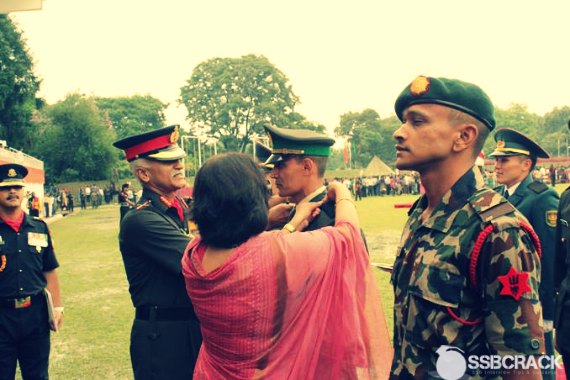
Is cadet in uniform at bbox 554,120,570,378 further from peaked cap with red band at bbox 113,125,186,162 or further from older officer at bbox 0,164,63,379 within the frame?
older officer at bbox 0,164,63,379

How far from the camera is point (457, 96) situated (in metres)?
2.13

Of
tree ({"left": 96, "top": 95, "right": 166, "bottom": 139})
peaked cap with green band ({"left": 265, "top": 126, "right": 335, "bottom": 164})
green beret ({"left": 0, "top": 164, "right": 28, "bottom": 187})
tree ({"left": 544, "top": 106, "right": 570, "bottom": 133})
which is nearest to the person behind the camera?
peaked cap with green band ({"left": 265, "top": 126, "right": 335, "bottom": 164})

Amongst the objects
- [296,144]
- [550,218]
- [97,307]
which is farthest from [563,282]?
[97,307]

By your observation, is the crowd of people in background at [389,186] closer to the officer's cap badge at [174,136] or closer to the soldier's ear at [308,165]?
the officer's cap badge at [174,136]

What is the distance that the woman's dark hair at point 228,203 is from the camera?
2.15 m

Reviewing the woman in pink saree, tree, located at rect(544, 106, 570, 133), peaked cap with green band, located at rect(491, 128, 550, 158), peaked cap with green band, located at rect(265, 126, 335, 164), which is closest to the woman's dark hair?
the woman in pink saree

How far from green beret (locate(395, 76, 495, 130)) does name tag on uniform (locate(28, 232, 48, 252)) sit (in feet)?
12.3

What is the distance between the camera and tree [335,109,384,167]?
79375mm

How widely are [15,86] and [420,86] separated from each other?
42.1m

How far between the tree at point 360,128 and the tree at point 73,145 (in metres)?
40.7

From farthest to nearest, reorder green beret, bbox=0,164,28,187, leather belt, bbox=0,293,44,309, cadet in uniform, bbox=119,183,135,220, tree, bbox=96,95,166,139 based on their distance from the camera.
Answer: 1. tree, bbox=96,95,166,139
2. cadet in uniform, bbox=119,183,135,220
3. green beret, bbox=0,164,28,187
4. leather belt, bbox=0,293,44,309

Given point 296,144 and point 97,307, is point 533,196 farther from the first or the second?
point 97,307

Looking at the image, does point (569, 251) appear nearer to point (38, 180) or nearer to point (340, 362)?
point (340, 362)

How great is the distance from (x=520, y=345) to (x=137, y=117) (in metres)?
76.5
